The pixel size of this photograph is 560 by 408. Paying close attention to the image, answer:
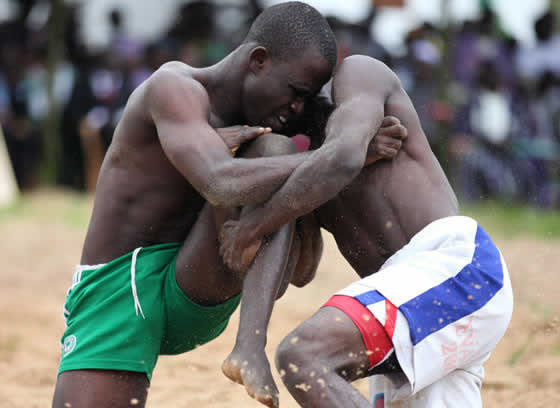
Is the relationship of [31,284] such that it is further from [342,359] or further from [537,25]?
[537,25]

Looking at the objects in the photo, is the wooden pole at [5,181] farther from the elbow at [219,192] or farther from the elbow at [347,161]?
the elbow at [347,161]

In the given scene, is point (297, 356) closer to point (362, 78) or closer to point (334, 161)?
point (334, 161)

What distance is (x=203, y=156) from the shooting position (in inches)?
108

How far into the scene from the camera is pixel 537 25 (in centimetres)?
877

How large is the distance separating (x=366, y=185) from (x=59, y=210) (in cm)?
772

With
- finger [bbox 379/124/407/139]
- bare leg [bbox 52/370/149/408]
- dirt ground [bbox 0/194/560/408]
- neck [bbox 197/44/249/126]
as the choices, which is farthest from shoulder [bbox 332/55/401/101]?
dirt ground [bbox 0/194/560/408]

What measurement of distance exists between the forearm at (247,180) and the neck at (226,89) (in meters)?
0.37

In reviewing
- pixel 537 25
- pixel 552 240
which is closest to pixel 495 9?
pixel 537 25

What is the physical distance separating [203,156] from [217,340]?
2.54 m

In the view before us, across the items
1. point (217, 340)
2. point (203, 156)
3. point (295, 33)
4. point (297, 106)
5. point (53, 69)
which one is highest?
point (295, 33)

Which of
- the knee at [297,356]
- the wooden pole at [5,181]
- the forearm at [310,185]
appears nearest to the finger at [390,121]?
the forearm at [310,185]

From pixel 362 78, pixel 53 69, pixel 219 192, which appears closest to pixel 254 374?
pixel 219 192

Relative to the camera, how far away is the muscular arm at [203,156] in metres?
2.71

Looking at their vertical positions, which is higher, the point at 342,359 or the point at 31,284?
the point at 342,359
